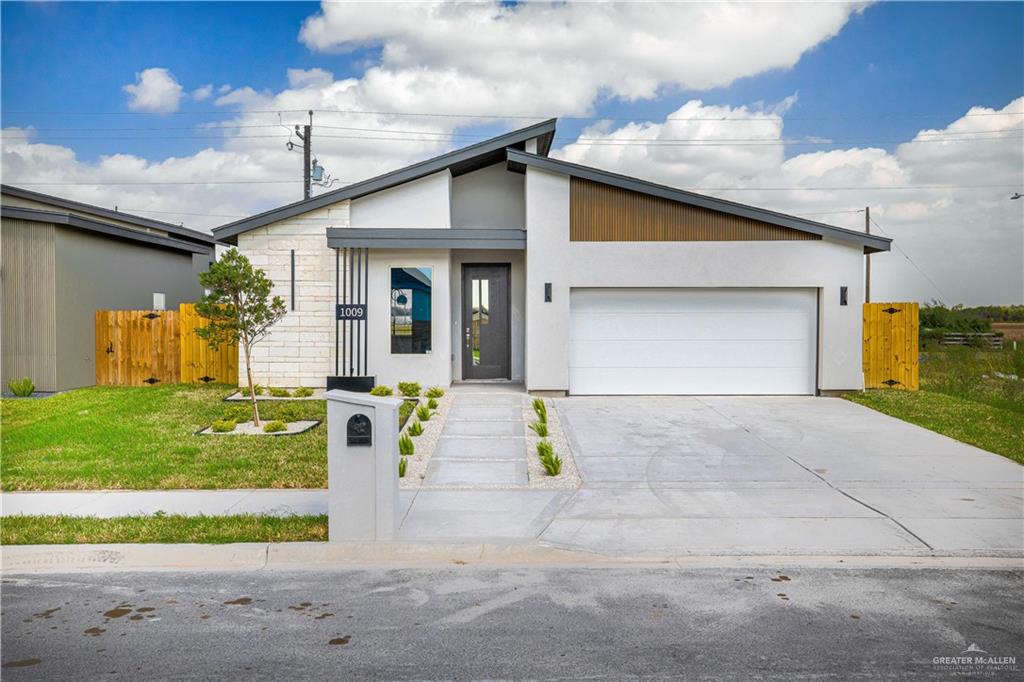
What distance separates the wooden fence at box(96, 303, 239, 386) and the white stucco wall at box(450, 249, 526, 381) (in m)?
5.32

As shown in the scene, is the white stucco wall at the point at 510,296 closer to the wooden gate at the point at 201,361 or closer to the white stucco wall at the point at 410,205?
the white stucco wall at the point at 410,205

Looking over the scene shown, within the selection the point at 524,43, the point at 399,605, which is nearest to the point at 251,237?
the point at 524,43

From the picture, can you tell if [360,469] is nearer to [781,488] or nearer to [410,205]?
[781,488]

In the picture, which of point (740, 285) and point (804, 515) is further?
point (740, 285)

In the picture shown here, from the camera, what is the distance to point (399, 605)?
5094 mm

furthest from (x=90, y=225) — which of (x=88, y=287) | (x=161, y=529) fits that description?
(x=161, y=529)

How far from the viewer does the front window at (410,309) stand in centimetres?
1564

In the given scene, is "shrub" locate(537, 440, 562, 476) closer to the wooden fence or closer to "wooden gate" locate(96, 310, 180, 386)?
the wooden fence

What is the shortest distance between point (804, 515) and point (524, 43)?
1438 cm

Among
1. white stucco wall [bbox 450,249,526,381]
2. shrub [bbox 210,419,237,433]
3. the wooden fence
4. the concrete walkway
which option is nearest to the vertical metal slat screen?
white stucco wall [bbox 450,249,526,381]

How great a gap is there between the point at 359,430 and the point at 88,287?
14.0m

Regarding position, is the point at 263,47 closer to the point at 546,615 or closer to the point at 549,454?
the point at 549,454

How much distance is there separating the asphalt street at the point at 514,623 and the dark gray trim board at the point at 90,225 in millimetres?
12619

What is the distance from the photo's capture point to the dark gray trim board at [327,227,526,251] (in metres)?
15.0
